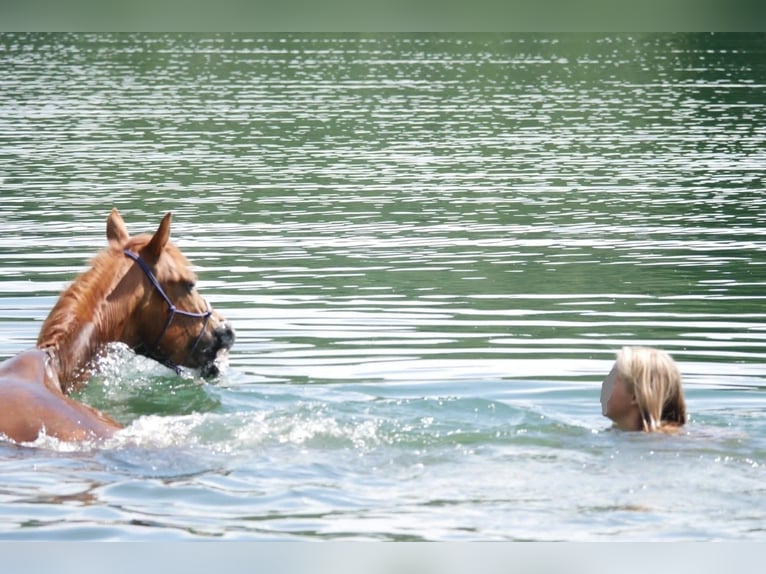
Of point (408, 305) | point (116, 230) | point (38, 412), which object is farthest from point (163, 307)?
point (408, 305)

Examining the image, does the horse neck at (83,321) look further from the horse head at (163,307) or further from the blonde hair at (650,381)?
the blonde hair at (650,381)

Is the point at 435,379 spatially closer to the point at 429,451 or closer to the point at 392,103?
the point at 429,451

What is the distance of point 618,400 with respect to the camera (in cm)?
963

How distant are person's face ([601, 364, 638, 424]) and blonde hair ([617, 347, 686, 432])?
4cm

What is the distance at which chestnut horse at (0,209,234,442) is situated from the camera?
28.4 feet

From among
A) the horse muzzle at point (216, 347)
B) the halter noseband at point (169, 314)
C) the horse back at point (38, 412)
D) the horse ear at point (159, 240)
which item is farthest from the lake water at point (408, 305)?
the horse ear at point (159, 240)

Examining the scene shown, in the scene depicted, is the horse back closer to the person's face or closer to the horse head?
the horse head

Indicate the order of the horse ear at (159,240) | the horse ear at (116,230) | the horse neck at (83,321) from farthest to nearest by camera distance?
the horse ear at (116,230), the horse ear at (159,240), the horse neck at (83,321)

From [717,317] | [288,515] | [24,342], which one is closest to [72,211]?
[24,342]

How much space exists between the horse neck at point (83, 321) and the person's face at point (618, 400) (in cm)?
325

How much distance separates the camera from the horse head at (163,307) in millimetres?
9594

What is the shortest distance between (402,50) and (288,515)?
55.0 metres

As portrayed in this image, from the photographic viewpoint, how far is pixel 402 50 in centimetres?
6162

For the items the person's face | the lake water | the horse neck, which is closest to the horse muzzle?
the lake water
